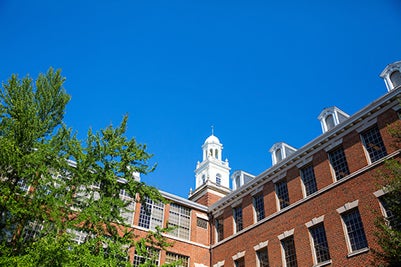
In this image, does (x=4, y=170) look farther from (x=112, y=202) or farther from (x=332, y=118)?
(x=332, y=118)

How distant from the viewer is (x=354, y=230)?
18531mm

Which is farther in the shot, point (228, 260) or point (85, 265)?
point (228, 260)

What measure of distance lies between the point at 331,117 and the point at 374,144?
4083 mm

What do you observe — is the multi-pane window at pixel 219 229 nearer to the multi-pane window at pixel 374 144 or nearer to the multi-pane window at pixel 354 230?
the multi-pane window at pixel 354 230

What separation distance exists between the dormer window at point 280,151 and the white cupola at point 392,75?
8.32 m

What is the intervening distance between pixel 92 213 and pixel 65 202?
61.3 inches

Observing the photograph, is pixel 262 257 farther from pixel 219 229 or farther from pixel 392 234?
pixel 392 234

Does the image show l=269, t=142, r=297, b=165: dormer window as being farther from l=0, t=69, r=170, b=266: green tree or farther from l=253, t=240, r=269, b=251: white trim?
l=0, t=69, r=170, b=266: green tree

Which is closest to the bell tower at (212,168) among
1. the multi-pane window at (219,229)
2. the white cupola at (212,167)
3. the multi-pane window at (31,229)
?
the white cupola at (212,167)

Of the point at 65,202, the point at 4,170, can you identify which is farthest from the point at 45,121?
the point at 65,202

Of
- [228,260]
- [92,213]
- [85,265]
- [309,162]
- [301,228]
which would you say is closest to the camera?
[85,265]

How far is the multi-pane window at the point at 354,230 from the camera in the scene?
18.0 m

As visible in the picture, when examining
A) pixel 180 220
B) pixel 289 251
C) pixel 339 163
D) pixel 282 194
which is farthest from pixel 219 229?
pixel 339 163

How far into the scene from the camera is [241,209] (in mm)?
27312
